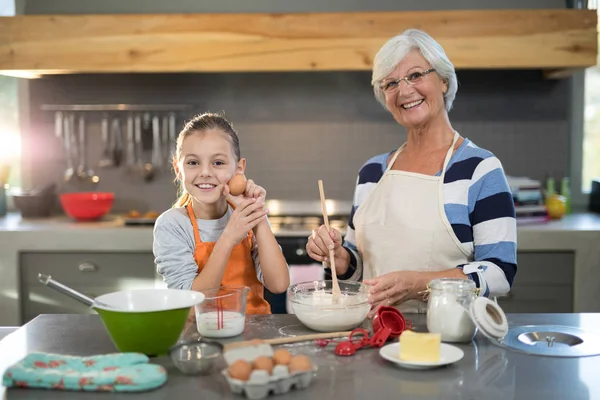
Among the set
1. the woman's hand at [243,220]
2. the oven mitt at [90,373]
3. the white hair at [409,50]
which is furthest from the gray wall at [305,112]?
the oven mitt at [90,373]

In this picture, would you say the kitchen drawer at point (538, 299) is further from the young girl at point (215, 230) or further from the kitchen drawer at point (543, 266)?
the young girl at point (215, 230)

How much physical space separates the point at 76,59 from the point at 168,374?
2.60 meters

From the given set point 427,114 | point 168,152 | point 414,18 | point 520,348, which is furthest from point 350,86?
point 520,348

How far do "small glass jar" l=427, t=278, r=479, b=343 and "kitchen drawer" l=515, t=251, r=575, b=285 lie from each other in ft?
6.25

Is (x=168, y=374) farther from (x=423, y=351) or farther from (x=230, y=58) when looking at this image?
(x=230, y=58)

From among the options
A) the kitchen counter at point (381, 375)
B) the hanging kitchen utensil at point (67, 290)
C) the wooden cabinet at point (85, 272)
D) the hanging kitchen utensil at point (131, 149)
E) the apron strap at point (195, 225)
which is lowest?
the wooden cabinet at point (85, 272)

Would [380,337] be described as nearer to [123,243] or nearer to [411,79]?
[411,79]

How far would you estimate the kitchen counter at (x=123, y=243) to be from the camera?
3.32 meters

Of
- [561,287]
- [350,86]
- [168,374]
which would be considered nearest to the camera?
[168,374]

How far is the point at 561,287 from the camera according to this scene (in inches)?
133

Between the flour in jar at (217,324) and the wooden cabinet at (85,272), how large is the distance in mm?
1923

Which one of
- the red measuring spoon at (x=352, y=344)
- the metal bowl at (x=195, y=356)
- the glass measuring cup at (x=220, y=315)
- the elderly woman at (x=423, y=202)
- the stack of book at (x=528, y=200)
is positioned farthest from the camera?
the stack of book at (x=528, y=200)

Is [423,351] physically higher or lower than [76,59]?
lower

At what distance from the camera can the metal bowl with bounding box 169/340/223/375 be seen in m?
1.35
